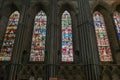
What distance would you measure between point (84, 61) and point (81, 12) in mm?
3873

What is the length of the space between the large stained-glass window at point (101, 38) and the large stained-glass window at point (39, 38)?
386 cm

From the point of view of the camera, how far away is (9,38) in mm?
10844

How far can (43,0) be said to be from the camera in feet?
40.7

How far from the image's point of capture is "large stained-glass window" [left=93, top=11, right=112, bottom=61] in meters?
10.1

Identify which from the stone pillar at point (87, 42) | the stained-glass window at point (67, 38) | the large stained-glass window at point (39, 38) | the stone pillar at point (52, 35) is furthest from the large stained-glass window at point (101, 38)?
the large stained-glass window at point (39, 38)

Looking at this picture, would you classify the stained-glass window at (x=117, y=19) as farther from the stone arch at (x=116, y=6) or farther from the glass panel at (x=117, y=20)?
the stone arch at (x=116, y=6)

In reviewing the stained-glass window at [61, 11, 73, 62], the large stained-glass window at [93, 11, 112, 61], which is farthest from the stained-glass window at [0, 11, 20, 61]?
the large stained-glass window at [93, 11, 112, 61]

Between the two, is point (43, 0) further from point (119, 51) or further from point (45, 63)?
point (119, 51)

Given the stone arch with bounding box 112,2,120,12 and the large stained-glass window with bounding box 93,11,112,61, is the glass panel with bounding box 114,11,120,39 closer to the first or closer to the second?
the stone arch with bounding box 112,2,120,12

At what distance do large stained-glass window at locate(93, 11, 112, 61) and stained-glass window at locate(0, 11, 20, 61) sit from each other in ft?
19.8

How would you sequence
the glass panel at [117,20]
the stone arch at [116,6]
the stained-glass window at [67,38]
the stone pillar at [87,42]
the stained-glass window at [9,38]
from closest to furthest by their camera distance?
the stone pillar at [87,42] < the stained-glass window at [67,38] < the stained-glass window at [9,38] < the glass panel at [117,20] < the stone arch at [116,6]

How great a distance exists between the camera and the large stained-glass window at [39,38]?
10.0m

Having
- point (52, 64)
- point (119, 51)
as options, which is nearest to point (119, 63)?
point (119, 51)

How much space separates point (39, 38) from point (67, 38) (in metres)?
1.98
